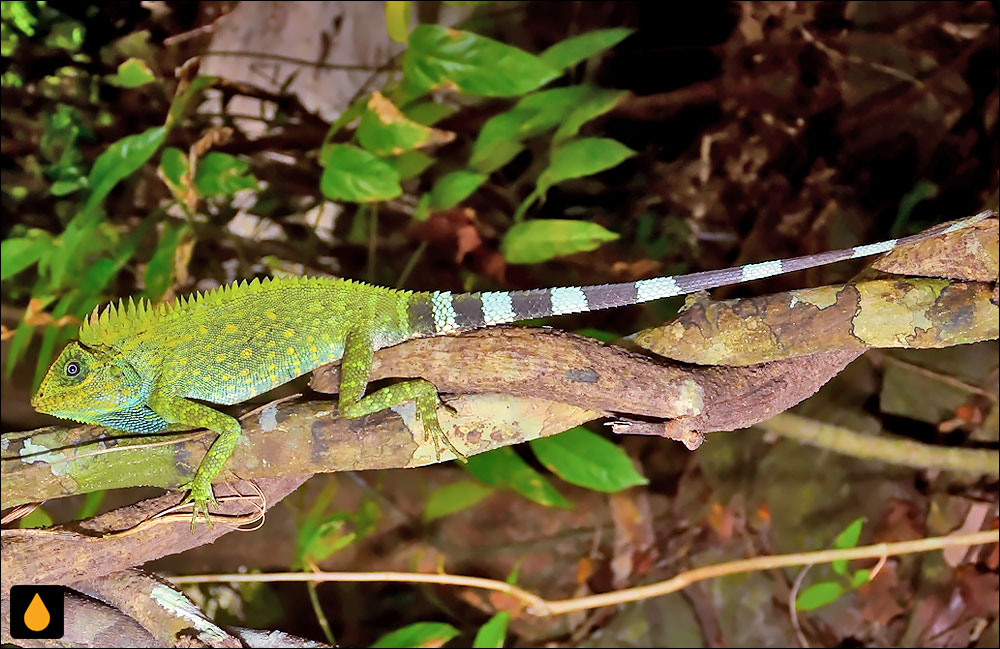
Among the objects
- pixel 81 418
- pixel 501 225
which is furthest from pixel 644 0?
pixel 81 418

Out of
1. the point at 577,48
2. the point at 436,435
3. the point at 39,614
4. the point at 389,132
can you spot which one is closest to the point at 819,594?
the point at 436,435

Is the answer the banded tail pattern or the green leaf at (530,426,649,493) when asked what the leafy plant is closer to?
the green leaf at (530,426,649,493)

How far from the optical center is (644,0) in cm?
304

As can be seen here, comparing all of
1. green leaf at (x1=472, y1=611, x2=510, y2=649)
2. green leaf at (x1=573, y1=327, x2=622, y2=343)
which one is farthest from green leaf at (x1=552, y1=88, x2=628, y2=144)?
green leaf at (x1=472, y1=611, x2=510, y2=649)

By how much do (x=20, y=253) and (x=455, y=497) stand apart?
73.3 inches

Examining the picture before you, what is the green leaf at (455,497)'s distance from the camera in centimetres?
272

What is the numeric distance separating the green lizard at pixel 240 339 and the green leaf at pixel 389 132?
0.75 metres

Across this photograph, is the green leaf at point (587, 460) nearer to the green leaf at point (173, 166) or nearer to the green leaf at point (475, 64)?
the green leaf at point (475, 64)

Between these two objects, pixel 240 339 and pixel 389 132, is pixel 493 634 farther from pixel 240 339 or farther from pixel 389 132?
pixel 389 132

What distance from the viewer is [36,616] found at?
1.48 meters

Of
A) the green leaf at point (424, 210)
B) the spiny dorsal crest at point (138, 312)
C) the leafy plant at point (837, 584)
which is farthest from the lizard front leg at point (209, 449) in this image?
the leafy plant at point (837, 584)

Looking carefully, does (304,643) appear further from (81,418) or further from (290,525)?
(290,525)

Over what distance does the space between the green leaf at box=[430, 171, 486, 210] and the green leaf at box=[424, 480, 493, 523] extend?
114 centimetres

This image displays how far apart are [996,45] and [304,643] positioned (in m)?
3.46
